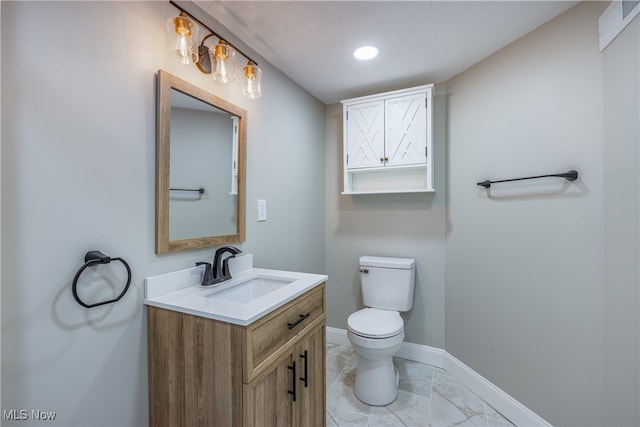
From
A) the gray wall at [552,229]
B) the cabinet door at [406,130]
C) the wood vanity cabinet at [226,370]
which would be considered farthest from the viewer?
the cabinet door at [406,130]

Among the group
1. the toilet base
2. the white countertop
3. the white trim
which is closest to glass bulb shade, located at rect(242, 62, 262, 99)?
the white countertop

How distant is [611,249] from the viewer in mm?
1235

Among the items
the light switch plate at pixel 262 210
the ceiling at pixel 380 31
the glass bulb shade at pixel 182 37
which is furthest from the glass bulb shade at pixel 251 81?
the light switch plate at pixel 262 210

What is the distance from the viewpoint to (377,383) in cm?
182

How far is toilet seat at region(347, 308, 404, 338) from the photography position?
1768mm

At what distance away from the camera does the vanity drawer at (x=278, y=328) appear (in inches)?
38.0

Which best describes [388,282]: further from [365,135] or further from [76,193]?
[76,193]

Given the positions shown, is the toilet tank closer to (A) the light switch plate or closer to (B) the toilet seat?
(B) the toilet seat

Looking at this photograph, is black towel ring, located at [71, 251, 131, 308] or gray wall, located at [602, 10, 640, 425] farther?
gray wall, located at [602, 10, 640, 425]

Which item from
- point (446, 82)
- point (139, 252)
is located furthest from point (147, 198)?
point (446, 82)

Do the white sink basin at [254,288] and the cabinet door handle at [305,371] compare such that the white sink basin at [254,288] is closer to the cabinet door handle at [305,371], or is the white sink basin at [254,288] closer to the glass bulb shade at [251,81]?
the cabinet door handle at [305,371]

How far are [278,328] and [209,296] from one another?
348 millimetres

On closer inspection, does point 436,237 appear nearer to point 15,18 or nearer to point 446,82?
point 446,82

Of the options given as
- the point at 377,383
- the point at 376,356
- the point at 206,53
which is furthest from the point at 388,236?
the point at 206,53
